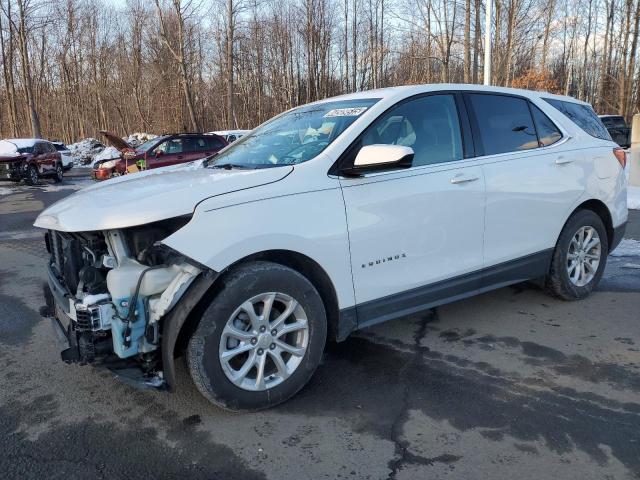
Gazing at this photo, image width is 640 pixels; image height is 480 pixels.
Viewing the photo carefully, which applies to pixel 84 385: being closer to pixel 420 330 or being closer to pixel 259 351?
pixel 259 351

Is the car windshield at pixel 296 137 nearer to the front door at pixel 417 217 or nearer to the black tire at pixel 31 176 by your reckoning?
the front door at pixel 417 217

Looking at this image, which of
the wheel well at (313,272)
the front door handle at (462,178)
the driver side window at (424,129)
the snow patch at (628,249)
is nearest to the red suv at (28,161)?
the snow patch at (628,249)

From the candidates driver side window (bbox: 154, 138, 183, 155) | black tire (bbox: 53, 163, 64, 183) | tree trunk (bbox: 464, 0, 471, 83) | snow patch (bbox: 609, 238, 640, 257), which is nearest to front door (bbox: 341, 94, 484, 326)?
snow patch (bbox: 609, 238, 640, 257)

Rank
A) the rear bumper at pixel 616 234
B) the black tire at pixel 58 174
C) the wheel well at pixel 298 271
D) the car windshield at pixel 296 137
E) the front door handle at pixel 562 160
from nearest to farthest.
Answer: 1. the wheel well at pixel 298 271
2. the car windshield at pixel 296 137
3. the front door handle at pixel 562 160
4. the rear bumper at pixel 616 234
5. the black tire at pixel 58 174

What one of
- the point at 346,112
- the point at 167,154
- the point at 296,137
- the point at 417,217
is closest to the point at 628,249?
the point at 417,217

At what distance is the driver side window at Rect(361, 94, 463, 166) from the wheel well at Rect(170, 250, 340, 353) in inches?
36.8

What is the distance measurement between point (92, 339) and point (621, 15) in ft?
160

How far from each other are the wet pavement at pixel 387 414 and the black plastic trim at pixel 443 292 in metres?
0.38

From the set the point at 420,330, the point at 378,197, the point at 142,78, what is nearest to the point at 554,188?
the point at 420,330

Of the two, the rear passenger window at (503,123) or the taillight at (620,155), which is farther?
the taillight at (620,155)

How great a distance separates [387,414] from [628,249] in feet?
17.9

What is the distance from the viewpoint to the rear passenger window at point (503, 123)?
4.18m

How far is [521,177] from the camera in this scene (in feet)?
14.0

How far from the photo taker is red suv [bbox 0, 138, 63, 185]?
19781 mm
